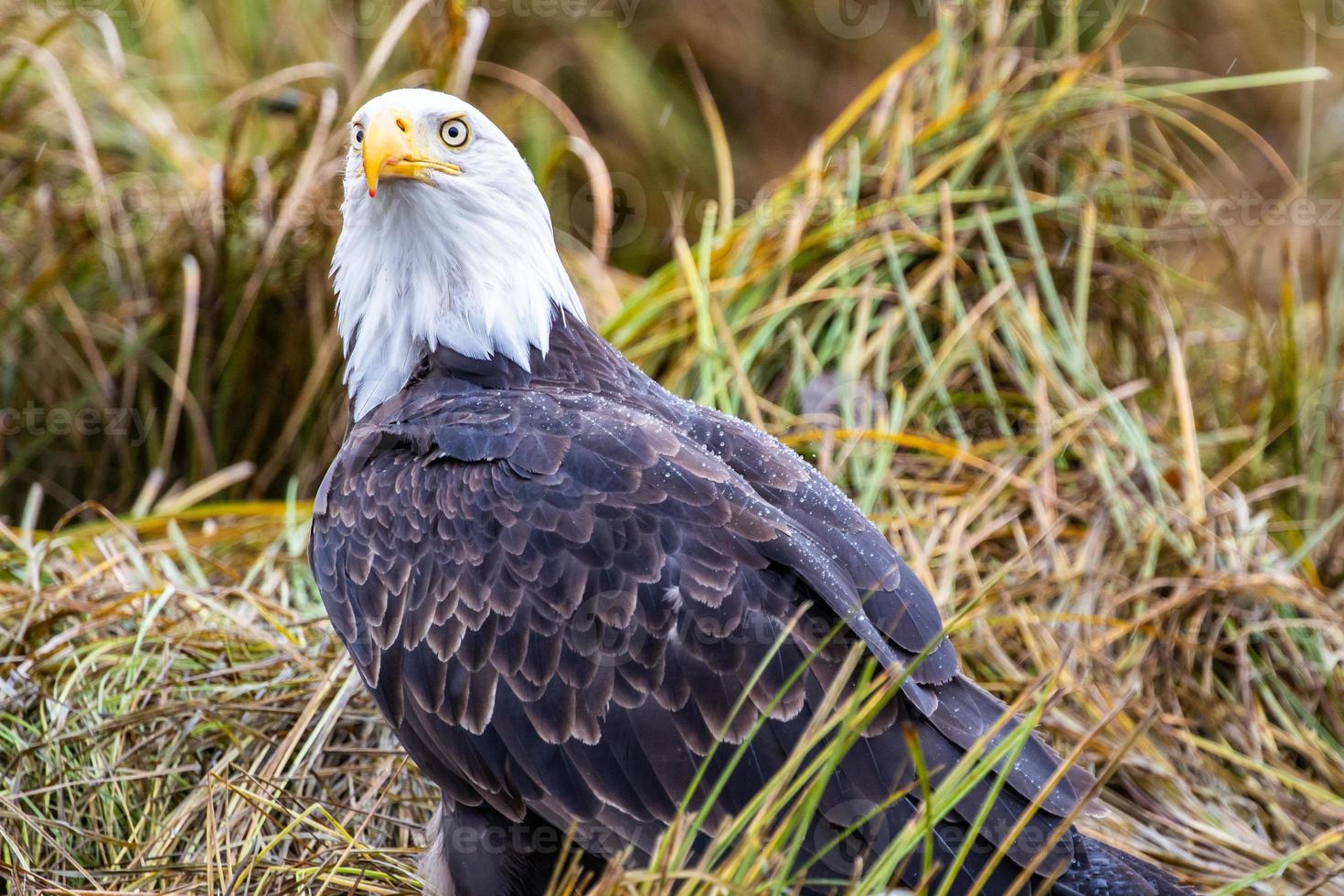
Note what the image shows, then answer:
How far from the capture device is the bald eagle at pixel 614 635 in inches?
118

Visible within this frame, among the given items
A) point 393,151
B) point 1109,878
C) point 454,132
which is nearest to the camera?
point 1109,878

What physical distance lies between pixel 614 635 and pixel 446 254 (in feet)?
4.09

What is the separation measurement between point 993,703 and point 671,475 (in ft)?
3.09

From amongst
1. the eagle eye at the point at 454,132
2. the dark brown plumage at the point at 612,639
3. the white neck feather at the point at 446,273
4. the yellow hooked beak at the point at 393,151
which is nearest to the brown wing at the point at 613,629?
the dark brown plumage at the point at 612,639

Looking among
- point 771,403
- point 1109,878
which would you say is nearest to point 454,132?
point 771,403

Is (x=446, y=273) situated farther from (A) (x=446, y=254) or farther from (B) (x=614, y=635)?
(B) (x=614, y=635)

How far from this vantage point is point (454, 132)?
3652mm

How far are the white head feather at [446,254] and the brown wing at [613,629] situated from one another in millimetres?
476

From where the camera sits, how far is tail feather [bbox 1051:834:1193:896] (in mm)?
2963

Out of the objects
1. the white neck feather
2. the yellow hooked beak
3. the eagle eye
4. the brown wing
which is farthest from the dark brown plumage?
the eagle eye

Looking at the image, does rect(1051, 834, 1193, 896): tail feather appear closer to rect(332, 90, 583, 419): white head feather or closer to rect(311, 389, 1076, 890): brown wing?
rect(311, 389, 1076, 890): brown wing

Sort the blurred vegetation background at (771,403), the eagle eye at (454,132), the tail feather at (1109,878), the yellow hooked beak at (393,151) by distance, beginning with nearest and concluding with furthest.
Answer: the tail feather at (1109,878)
the yellow hooked beak at (393,151)
the eagle eye at (454,132)
the blurred vegetation background at (771,403)

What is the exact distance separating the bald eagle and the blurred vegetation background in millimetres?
507

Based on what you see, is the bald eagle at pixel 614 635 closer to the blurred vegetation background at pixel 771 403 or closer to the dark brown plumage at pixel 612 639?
the dark brown plumage at pixel 612 639
